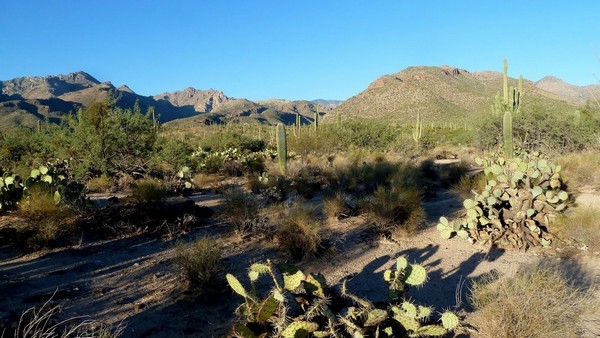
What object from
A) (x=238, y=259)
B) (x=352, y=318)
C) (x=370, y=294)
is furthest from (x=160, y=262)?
(x=352, y=318)

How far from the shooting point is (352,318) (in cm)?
383

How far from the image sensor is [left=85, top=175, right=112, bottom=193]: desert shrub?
13.6 m

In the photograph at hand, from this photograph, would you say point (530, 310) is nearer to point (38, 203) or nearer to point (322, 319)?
point (322, 319)

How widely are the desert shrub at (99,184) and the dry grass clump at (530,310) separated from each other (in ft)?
41.2

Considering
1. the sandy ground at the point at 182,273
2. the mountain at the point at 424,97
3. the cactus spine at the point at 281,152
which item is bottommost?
the sandy ground at the point at 182,273

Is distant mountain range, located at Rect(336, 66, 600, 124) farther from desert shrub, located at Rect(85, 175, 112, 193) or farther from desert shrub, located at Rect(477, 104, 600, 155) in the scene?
desert shrub, located at Rect(85, 175, 112, 193)

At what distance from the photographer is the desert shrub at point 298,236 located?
22.7ft

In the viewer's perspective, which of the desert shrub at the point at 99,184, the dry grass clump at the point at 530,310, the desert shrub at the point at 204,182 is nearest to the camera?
the dry grass clump at the point at 530,310

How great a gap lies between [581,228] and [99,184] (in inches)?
526

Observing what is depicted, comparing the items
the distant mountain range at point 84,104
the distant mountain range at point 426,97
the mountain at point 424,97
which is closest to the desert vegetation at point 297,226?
the distant mountain range at point 84,104

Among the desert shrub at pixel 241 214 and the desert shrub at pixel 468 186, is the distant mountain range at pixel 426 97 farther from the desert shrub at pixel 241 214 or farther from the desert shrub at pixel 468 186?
the desert shrub at pixel 241 214

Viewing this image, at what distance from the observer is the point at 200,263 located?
5723 mm

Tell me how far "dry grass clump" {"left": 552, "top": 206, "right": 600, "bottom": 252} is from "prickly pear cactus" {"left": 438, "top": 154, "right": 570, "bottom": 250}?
192mm

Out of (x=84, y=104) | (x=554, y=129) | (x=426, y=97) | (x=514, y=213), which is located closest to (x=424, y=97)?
(x=426, y=97)
